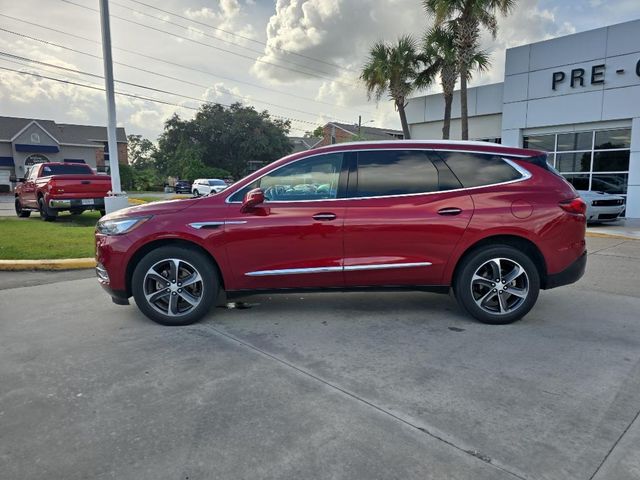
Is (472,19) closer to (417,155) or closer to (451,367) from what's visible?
(417,155)

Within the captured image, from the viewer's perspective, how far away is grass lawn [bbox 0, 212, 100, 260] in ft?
25.4

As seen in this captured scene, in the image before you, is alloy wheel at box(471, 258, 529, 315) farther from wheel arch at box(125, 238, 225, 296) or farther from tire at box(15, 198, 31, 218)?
tire at box(15, 198, 31, 218)

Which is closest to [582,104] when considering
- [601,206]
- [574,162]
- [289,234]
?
[574,162]

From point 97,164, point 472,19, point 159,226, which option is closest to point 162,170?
point 97,164

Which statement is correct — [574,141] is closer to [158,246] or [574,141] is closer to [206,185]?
[158,246]

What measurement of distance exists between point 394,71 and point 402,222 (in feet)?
56.4

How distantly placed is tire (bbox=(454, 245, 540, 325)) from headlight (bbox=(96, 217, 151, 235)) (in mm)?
3156

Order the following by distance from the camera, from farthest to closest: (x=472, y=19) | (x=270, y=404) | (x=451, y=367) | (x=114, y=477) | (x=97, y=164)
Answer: (x=97, y=164) < (x=472, y=19) < (x=451, y=367) < (x=270, y=404) < (x=114, y=477)

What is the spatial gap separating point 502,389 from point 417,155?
2.37 m

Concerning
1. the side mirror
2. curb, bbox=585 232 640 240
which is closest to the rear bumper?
the side mirror

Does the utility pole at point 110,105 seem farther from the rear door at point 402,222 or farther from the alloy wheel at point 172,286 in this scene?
the rear door at point 402,222

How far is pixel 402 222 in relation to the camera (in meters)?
4.33

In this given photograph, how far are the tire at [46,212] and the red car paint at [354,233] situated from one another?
9746 millimetres

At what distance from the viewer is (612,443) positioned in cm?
252
